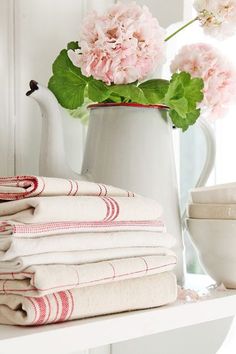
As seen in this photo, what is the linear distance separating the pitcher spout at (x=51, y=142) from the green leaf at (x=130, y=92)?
0.07 meters

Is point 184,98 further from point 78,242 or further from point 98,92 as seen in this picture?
point 78,242

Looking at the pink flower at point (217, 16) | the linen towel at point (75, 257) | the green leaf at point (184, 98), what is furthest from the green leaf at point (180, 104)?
the linen towel at point (75, 257)

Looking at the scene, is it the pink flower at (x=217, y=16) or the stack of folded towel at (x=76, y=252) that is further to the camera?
the pink flower at (x=217, y=16)

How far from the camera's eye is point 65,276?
2.04 feet

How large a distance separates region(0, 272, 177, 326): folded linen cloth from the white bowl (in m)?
0.13

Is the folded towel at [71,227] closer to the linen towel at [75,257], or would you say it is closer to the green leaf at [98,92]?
the linen towel at [75,257]

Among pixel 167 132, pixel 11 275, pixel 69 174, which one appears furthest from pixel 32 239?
pixel 167 132

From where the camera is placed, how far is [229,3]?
908mm

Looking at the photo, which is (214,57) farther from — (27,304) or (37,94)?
(27,304)

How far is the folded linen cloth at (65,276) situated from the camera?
0.61 meters

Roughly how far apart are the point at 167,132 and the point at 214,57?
11 cm

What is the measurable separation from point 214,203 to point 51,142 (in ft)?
0.64

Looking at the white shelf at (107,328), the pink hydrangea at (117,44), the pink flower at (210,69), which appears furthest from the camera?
the pink flower at (210,69)

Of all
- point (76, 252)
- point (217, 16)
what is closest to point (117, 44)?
point (217, 16)
